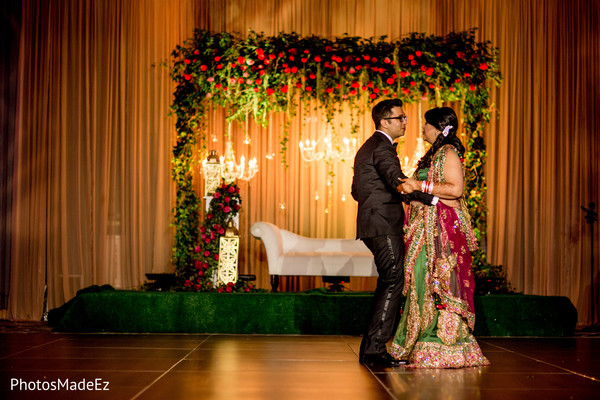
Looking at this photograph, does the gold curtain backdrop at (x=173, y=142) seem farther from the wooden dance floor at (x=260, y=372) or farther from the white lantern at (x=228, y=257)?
the wooden dance floor at (x=260, y=372)

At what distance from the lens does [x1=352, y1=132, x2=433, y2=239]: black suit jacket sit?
3.91 meters

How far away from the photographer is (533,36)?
8.93 meters

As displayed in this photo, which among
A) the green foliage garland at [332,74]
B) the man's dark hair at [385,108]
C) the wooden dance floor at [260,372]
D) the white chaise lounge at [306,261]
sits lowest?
the wooden dance floor at [260,372]

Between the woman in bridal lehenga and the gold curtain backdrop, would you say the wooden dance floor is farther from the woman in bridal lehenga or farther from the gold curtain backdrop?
the gold curtain backdrop

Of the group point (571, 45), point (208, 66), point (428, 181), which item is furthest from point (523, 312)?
point (571, 45)

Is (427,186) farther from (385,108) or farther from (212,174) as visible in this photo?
(212,174)

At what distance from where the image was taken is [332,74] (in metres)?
6.86

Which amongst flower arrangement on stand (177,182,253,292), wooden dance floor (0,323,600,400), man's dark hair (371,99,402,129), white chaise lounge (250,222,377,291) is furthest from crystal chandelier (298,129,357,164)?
man's dark hair (371,99,402,129)

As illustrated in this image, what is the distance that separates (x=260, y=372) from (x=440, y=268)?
127 cm

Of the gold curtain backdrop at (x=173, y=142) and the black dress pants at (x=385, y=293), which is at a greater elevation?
the gold curtain backdrop at (x=173, y=142)

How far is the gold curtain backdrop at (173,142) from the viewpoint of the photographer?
7.82 m

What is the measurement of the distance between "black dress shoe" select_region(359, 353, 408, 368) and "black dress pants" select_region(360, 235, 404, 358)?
3cm

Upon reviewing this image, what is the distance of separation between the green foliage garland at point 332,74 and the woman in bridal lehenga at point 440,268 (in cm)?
258

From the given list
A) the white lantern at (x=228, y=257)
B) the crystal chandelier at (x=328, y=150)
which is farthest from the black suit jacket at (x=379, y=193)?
the crystal chandelier at (x=328, y=150)
